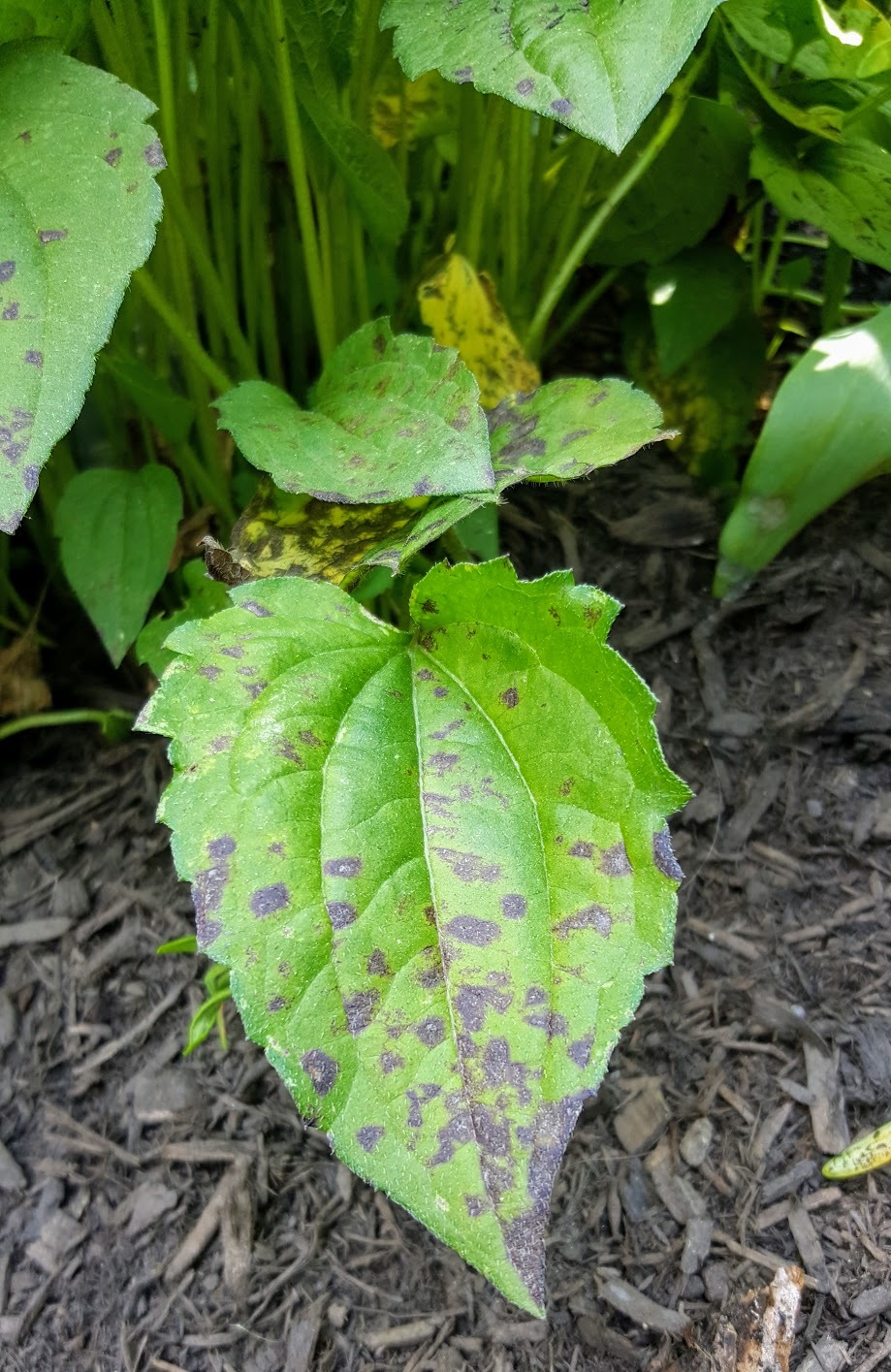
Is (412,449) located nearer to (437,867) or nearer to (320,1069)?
Answer: (437,867)

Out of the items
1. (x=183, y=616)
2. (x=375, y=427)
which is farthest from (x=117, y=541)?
(x=375, y=427)

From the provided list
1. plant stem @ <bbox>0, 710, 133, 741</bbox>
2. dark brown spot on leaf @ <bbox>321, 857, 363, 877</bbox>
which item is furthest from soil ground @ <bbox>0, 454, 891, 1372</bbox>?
dark brown spot on leaf @ <bbox>321, 857, 363, 877</bbox>

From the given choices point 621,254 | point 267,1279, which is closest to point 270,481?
point 621,254

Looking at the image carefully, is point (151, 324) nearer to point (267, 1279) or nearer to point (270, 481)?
point (270, 481)

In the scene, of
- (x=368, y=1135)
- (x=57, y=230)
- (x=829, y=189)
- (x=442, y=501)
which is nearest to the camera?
(x=368, y=1135)

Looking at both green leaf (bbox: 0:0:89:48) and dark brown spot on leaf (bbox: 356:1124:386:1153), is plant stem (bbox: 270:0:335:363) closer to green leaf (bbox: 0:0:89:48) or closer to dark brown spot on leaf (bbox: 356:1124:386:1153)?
green leaf (bbox: 0:0:89:48)
